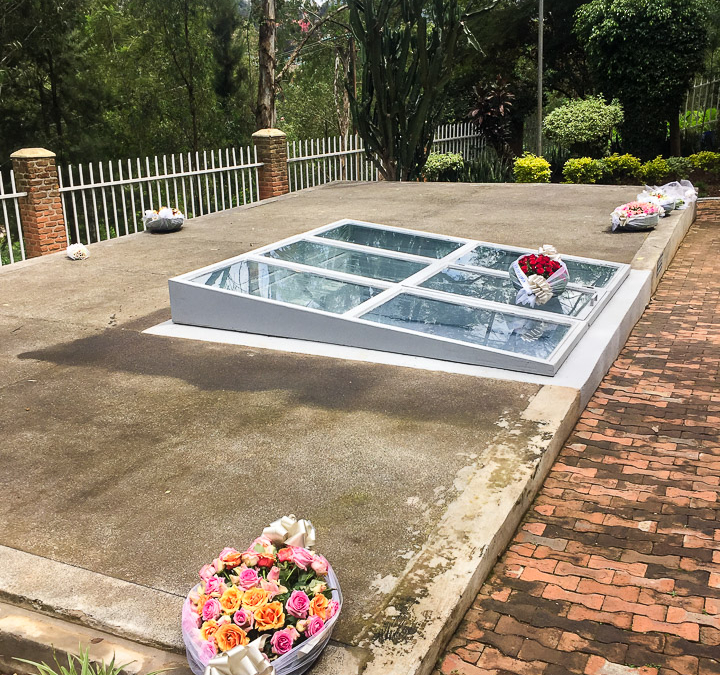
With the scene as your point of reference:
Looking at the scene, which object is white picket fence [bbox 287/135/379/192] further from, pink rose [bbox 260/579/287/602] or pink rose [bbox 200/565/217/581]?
pink rose [bbox 260/579/287/602]

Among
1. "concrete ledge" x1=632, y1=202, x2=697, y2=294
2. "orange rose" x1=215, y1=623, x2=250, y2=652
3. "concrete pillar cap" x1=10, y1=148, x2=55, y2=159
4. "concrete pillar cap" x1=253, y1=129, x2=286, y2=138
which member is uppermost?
"concrete pillar cap" x1=253, y1=129, x2=286, y2=138

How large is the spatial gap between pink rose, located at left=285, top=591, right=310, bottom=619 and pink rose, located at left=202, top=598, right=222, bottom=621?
9.8 inches

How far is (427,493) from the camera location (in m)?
3.99

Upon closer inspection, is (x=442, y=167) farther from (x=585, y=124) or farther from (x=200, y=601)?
(x=200, y=601)

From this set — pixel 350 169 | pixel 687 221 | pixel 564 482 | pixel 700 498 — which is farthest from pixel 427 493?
pixel 350 169

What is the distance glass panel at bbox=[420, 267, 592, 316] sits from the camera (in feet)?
21.7

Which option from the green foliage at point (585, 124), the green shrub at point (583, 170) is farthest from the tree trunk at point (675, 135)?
the green shrub at point (583, 170)

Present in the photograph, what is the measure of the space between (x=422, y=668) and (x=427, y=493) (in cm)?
124

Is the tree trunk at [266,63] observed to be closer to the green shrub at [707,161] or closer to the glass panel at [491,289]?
the green shrub at [707,161]

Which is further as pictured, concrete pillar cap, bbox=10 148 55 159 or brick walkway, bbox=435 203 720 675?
concrete pillar cap, bbox=10 148 55 159

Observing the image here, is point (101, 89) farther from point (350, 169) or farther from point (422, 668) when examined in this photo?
point (422, 668)

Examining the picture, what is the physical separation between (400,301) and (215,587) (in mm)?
4091

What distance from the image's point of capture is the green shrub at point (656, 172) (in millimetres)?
16484

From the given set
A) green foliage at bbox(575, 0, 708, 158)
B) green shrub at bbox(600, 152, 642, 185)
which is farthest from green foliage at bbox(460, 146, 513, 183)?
green foliage at bbox(575, 0, 708, 158)
